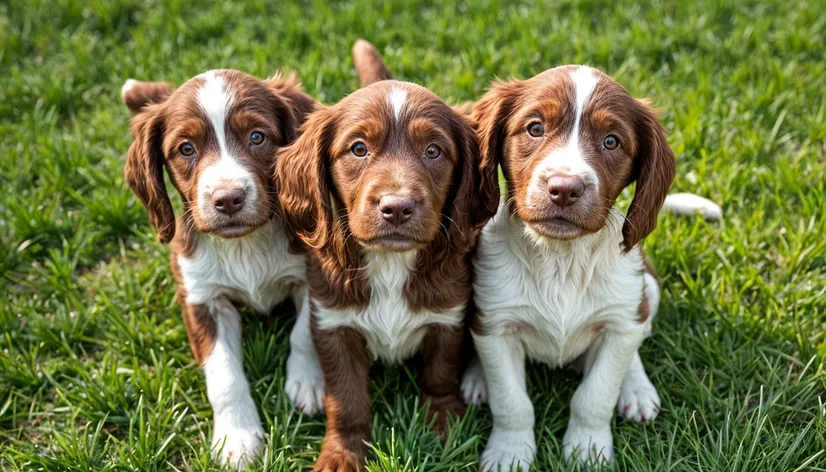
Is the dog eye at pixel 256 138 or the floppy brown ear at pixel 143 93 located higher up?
the dog eye at pixel 256 138

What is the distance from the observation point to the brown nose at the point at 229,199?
399 centimetres

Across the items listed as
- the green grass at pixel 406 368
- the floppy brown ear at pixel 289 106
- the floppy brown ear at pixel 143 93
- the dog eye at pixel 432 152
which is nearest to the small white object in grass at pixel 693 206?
the green grass at pixel 406 368

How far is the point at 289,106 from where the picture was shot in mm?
4441

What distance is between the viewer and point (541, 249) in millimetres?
4109

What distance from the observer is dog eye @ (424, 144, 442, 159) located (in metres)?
3.87

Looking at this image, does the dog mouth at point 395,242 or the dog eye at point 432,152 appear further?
the dog eye at point 432,152

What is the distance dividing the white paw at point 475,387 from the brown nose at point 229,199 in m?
1.59

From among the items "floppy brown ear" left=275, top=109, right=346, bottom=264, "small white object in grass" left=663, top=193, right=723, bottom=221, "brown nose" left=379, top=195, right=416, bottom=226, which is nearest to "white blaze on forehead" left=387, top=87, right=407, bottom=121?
"floppy brown ear" left=275, top=109, right=346, bottom=264

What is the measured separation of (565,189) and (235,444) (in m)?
2.11

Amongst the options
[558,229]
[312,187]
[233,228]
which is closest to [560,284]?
[558,229]

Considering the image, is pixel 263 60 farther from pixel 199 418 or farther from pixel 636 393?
pixel 636 393

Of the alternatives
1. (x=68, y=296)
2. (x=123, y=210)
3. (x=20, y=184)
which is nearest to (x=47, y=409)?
(x=68, y=296)

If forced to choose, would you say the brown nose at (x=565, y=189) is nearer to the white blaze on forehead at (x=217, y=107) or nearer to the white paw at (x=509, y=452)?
the white paw at (x=509, y=452)

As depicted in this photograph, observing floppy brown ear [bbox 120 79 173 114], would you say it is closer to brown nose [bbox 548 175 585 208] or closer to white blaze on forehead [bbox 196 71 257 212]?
white blaze on forehead [bbox 196 71 257 212]
